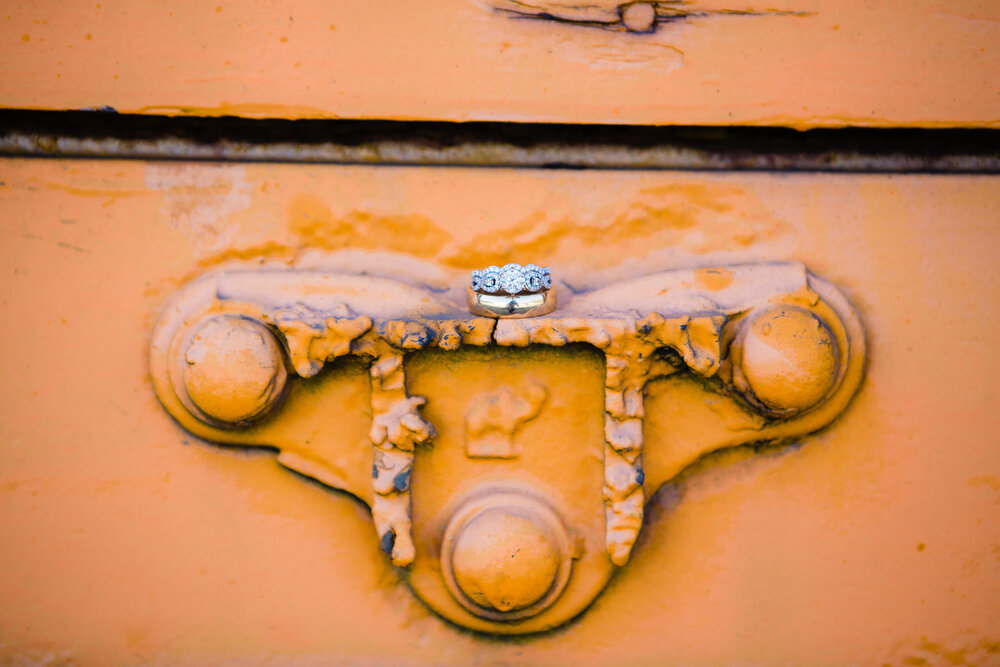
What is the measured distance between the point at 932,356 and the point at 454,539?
20.7 inches

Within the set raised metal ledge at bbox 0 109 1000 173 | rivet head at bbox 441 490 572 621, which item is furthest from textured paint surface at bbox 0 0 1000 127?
rivet head at bbox 441 490 572 621

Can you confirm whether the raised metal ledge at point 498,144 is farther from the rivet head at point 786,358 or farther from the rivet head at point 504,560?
the rivet head at point 504,560

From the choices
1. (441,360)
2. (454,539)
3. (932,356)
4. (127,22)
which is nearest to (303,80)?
(127,22)

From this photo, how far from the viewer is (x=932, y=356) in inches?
29.7

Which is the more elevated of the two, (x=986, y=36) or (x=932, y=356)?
(x=986, y=36)

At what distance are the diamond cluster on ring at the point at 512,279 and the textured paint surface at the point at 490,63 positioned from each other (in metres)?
0.16

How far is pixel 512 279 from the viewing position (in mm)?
678

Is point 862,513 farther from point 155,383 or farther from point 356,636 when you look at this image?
point 155,383

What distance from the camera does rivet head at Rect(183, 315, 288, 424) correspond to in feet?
2.20

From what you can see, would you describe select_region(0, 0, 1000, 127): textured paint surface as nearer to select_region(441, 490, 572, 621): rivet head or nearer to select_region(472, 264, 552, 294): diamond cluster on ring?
select_region(472, 264, 552, 294): diamond cluster on ring

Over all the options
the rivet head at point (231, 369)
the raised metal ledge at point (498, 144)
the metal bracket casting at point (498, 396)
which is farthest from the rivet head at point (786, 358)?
the rivet head at point (231, 369)

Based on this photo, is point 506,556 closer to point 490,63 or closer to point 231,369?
point 231,369

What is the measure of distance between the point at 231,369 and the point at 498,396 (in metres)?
0.25

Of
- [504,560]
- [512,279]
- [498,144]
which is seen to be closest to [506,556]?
[504,560]
